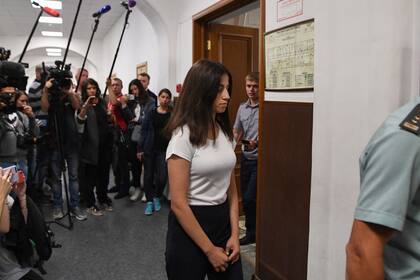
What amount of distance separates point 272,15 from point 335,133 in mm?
917

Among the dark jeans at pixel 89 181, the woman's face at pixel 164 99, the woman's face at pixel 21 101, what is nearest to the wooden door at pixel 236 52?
the woman's face at pixel 164 99

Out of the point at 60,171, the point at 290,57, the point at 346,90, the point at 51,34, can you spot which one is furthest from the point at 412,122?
the point at 51,34

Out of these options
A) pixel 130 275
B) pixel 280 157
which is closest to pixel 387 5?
pixel 280 157

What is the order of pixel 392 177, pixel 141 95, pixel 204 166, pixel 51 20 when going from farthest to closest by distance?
1. pixel 51 20
2. pixel 141 95
3. pixel 204 166
4. pixel 392 177

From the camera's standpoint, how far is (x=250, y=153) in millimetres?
2893

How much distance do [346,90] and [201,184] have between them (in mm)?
775

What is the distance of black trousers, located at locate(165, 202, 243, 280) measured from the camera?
1.25m

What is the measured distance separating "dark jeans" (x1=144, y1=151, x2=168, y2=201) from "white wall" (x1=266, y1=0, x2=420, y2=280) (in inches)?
84.4

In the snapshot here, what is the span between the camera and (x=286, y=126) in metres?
2.09

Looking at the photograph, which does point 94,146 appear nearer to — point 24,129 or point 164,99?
point 24,129

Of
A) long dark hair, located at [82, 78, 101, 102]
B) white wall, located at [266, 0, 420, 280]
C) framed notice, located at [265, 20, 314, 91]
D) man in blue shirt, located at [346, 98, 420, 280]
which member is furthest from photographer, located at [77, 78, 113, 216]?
man in blue shirt, located at [346, 98, 420, 280]

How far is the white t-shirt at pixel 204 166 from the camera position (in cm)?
124

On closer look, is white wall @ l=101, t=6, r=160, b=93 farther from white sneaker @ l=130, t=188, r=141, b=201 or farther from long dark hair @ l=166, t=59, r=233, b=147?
long dark hair @ l=166, t=59, r=233, b=147

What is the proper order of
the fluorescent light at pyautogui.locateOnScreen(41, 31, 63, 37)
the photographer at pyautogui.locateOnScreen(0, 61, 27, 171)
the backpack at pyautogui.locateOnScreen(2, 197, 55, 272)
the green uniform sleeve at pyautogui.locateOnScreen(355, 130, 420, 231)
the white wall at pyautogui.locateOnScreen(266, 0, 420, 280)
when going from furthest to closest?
the fluorescent light at pyautogui.locateOnScreen(41, 31, 63, 37), the photographer at pyautogui.locateOnScreen(0, 61, 27, 171), the backpack at pyautogui.locateOnScreen(2, 197, 55, 272), the white wall at pyautogui.locateOnScreen(266, 0, 420, 280), the green uniform sleeve at pyautogui.locateOnScreen(355, 130, 420, 231)
